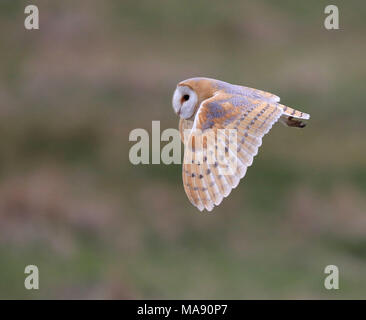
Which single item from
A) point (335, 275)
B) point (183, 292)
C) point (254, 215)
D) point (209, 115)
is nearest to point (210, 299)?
point (183, 292)

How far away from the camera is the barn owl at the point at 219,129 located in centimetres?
579

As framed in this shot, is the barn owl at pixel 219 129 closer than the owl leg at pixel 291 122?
Yes

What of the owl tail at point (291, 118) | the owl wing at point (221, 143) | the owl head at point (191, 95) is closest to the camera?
the owl wing at point (221, 143)

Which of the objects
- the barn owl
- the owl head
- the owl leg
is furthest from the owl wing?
the owl leg

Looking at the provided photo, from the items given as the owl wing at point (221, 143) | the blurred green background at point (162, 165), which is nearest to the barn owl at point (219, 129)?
the owl wing at point (221, 143)

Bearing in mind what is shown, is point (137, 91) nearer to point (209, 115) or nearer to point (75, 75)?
point (75, 75)

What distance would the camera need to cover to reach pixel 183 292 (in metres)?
12.5

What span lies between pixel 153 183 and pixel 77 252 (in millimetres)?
1674

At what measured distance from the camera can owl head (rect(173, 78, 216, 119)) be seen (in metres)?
6.50

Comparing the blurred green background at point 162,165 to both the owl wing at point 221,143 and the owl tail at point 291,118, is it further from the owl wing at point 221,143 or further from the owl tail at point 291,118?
the owl wing at point 221,143

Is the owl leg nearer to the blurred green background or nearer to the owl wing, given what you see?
the owl wing

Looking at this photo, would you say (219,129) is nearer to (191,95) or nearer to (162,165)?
(191,95)

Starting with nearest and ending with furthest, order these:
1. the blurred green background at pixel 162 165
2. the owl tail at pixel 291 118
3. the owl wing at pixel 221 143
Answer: the owl wing at pixel 221 143, the owl tail at pixel 291 118, the blurred green background at pixel 162 165

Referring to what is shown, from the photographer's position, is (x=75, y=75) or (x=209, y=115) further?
(x=75, y=75)
